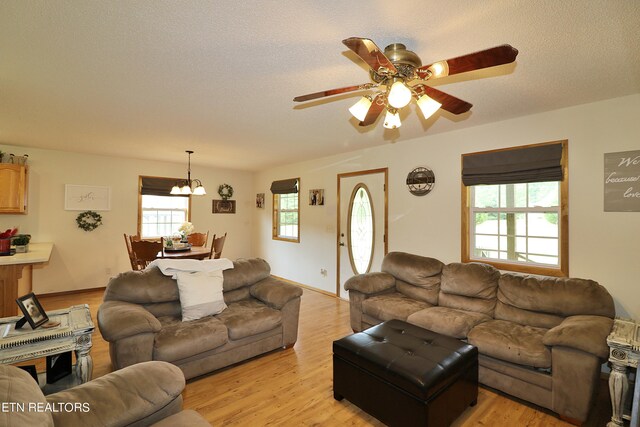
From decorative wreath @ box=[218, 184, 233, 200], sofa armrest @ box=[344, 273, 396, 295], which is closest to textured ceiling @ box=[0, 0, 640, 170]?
sofa armrest @ box=[344, 273, 396, 295]

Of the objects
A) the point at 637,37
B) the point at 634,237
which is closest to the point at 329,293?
the point at 634,237

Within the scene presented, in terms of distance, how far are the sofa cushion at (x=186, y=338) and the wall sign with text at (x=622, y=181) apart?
3.60m

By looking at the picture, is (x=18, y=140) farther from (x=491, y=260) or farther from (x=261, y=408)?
(x=491, y=260)

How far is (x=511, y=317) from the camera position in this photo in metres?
2.77

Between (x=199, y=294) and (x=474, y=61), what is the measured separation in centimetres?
272

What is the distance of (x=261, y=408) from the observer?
7.19 ft

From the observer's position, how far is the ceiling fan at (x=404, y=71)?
132 cm

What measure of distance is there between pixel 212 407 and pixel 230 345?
0.53 m

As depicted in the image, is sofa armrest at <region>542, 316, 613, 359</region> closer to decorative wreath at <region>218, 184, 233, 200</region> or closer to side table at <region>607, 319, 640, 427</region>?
side table at <region>607, 319, 640, 427</region>

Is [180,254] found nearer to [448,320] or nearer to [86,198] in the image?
[86,198]

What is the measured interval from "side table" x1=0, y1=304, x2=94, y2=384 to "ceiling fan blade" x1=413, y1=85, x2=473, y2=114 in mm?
2562

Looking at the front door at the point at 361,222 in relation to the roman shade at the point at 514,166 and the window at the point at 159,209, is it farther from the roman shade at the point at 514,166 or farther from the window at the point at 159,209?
the window at the point at 159,209

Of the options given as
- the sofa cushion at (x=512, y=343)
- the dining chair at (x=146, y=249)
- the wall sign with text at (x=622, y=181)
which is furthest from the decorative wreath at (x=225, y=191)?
the wall sign with text at (x=622, y=181)

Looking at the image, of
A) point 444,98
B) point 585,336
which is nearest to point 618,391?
point 585,336
